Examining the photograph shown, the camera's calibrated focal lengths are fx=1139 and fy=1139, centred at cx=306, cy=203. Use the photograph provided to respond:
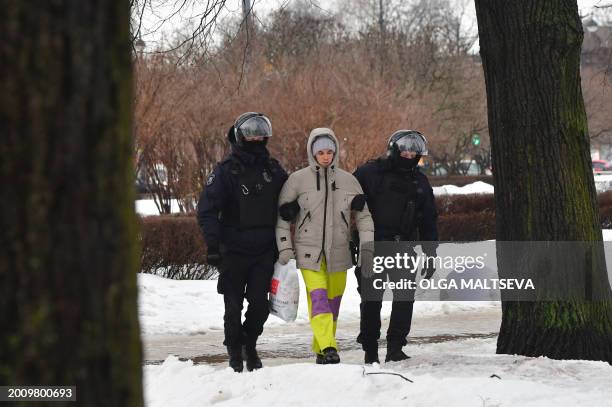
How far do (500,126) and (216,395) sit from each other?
9.02 feet

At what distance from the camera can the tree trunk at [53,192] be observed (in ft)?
7.41

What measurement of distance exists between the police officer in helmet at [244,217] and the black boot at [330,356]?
0.52m

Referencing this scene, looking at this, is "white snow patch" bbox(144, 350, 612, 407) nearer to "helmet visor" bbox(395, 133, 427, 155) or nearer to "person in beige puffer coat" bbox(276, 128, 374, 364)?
"person in beige puffer coat" bbox(276, 128, 374, 364)

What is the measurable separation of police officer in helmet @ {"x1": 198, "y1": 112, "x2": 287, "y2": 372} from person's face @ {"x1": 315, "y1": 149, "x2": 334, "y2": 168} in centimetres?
35

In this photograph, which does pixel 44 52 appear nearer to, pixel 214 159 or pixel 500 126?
pixel 500 126

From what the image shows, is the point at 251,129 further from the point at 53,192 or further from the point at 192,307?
the point at 53,192

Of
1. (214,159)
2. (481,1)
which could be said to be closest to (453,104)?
(214,159)

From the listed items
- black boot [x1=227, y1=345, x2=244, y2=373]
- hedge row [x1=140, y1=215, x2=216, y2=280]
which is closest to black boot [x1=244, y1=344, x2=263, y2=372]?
black boot [x1=227, y1=345, x2=244, y2=373]

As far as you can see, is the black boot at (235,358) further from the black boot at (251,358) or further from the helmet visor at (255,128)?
the helmet visor at (255,128)

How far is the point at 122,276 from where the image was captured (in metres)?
2.41

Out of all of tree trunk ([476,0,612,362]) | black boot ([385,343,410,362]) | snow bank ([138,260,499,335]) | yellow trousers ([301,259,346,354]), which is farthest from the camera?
snow bank ([138,260,499,335])

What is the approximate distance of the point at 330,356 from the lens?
300 inches

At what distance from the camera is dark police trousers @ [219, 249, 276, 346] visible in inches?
304

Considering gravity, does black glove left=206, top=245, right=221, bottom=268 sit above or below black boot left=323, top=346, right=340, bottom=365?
above
